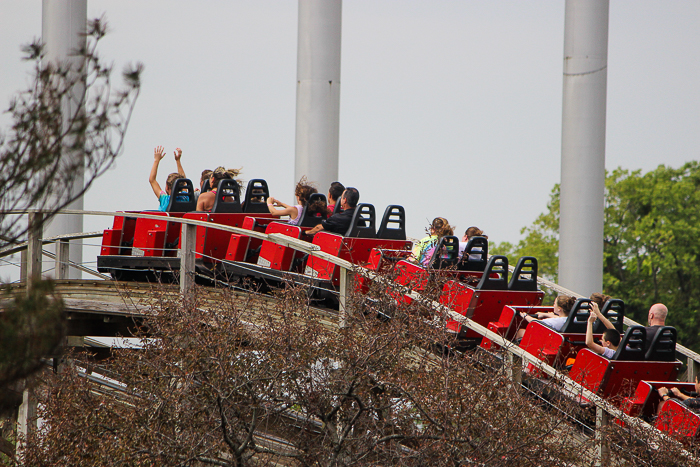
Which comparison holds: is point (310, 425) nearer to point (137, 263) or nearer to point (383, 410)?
point (383, 410)

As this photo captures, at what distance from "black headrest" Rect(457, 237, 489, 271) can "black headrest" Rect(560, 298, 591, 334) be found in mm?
1126

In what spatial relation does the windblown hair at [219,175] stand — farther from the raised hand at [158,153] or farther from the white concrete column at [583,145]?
the white concrete column at [583,145]

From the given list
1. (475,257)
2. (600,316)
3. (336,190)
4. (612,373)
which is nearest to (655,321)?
(600,316)

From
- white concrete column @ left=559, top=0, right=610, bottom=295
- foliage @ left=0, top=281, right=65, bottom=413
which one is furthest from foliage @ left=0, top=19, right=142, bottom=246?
white concrete column @ left=559, top=0, right=610, bottom=295

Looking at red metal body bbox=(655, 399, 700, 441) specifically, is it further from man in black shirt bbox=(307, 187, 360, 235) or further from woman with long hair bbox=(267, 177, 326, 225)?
woman with long hair bbox=(267, 177, 326, 225)

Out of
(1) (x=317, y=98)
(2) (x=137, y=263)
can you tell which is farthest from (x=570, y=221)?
(2) (x=137, y=263)

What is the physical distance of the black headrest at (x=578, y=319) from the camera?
7914 millimetres

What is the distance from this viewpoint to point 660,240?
104 feet

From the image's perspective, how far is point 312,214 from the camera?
9.77 metres

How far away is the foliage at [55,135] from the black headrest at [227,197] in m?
4.22

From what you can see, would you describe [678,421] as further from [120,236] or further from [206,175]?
[120,236]

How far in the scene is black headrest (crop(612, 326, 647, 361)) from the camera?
24.6ft

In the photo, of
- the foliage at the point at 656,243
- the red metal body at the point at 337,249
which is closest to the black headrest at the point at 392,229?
the red metal body at the point at 337,249

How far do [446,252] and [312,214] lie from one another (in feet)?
6.62
